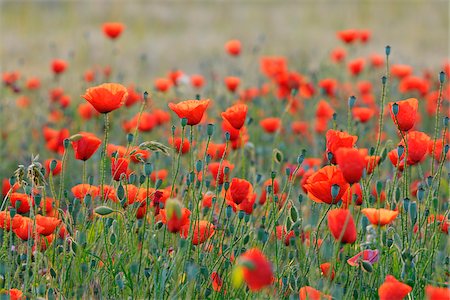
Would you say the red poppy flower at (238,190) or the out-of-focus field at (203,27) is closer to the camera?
the red poppy flower at (238,190)

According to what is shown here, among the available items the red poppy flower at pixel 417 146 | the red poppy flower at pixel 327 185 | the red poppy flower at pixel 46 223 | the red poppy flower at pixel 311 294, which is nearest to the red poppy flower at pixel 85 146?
the red poppy flower at pixel 46 223

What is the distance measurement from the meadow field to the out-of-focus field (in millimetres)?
68

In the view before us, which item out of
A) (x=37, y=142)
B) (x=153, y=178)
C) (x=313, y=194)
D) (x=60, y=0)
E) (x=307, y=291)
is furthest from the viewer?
(x=60, y=0)

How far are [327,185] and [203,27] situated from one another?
36.0 ft

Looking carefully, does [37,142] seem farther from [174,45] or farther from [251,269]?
[174,45]

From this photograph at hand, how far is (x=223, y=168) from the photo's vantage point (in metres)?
2.92

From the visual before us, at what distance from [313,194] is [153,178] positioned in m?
1.34

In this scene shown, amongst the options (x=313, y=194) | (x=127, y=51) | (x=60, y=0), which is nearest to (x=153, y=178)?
(x=313, y=194)

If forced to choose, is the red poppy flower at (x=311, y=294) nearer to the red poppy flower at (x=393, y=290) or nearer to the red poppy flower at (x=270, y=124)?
the red poppy flower at (x=393, y=290)

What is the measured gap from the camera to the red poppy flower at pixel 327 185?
212 cm

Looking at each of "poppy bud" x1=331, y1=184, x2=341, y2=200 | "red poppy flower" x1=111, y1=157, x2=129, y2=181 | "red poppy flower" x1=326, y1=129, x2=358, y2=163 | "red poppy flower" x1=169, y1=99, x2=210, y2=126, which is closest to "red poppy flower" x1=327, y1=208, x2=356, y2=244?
"poppy bud" x1=331, y1=184, x2=341, y2=200

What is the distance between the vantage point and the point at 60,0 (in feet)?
47.1

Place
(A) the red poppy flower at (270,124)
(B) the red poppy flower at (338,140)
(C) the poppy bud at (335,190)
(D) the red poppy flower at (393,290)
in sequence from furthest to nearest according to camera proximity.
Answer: (A) the red poppy flower at (270,124) < (B) the red poppy flower at (338,140) < (C) the poppy bud at (335,190) < (D) the red poppy flower at (393,290)

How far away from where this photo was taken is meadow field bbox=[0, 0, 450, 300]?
222cm
